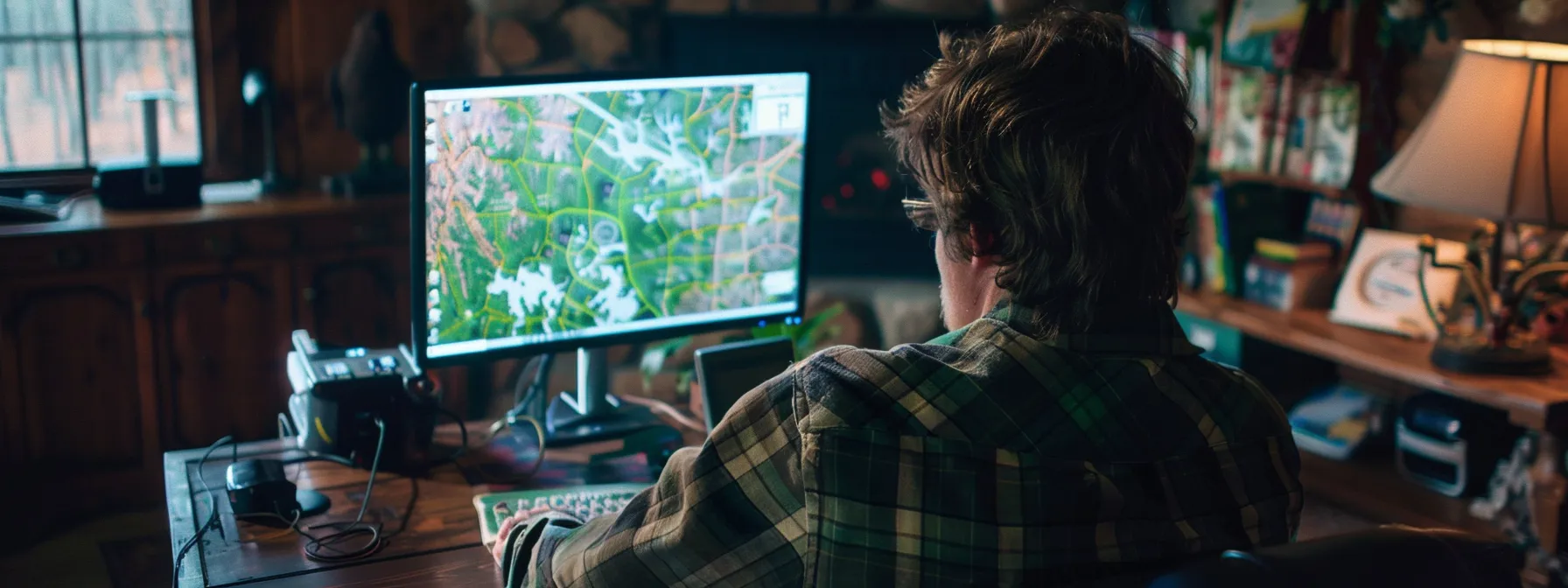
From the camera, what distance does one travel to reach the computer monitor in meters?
1.58

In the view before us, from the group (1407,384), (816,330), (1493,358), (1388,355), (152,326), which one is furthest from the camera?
(816,330)

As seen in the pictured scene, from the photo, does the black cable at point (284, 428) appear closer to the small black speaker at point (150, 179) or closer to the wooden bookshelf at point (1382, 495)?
the small black speaker at point (150, 179)

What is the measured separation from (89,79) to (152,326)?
2.05 feet

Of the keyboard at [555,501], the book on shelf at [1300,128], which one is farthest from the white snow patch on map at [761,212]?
the book on shelf at [1300,128]

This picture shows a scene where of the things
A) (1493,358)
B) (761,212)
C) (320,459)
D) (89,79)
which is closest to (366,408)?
(320,459)

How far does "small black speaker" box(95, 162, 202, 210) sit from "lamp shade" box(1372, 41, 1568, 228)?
238cm

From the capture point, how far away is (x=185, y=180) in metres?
3.03

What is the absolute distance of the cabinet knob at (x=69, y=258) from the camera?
9.31ft

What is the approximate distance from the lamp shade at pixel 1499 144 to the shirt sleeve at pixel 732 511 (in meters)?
1.49

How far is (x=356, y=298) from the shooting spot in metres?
3.20

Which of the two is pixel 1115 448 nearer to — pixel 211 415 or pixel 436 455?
pixel 436 455

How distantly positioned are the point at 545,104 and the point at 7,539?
201 cm

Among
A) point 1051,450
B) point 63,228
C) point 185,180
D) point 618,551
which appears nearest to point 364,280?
point 185,180

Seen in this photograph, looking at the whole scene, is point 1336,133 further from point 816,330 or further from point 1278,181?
point 816,330
